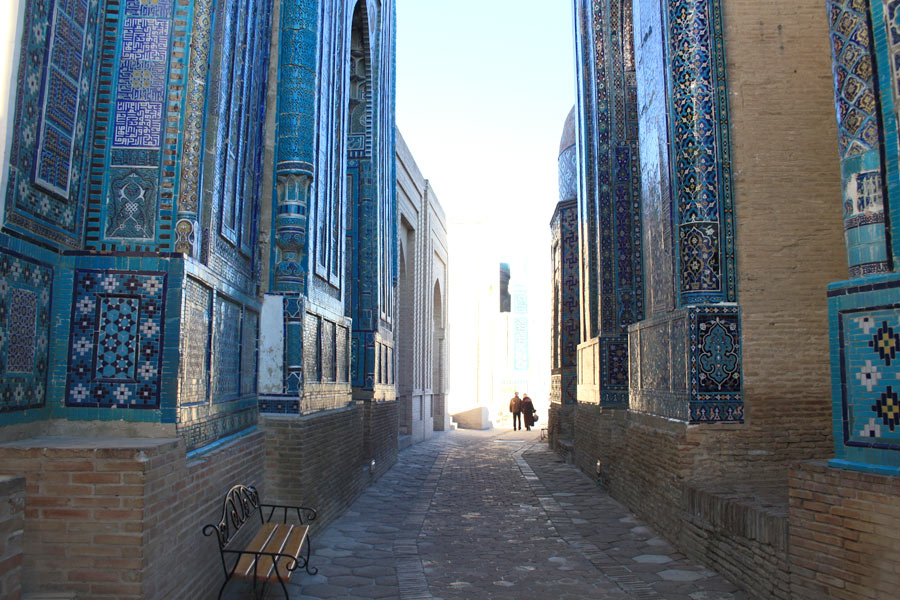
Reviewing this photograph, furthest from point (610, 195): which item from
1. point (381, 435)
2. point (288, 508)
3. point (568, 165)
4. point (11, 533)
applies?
point (11, 533)

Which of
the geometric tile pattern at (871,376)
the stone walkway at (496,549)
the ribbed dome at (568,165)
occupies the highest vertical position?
the ribbed dome at (568,165)

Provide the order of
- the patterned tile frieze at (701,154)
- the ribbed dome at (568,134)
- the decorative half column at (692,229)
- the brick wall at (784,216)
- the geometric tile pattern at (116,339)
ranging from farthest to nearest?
the ribbed dome at (568,134)
the patterned tile frieze at (701,154)
the decorative half column at (692,229)
the brick wall at (784,216)
the geometric tile pattern at (116,339)

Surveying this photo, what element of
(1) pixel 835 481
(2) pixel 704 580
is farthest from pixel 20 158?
(2) pixel 704 580

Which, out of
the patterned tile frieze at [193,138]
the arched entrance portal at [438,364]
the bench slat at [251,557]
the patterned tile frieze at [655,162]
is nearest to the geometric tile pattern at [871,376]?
the patterned tile frieze at [655,162]

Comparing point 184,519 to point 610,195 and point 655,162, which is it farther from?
point 610,195

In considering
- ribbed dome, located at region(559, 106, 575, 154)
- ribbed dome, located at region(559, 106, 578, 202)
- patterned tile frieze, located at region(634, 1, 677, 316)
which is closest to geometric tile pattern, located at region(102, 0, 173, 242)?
patterned tile frieze, located at region(634, 1, 677, 316)

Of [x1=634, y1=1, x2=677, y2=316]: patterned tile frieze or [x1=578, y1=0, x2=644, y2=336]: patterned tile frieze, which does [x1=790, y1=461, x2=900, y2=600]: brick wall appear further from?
[x1=578, y1=0, x2=644, y2=336]: patterned tile frieze

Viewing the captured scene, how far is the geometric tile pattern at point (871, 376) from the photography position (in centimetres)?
371

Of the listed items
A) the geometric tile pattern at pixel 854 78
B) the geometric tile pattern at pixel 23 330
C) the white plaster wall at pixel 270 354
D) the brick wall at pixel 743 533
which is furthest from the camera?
the white plaster wall at pixel 270 354

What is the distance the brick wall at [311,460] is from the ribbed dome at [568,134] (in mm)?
9827

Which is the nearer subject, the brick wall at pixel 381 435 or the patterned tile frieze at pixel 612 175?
the patterned tile frieze at pixel 612 175

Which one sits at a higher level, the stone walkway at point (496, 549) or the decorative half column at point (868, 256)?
the decorative half column at point (868, 256)

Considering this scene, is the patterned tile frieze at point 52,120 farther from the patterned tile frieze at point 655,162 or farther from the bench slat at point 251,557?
the patterned tile frieze at point 655,162

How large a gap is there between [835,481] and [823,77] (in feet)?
12.8
